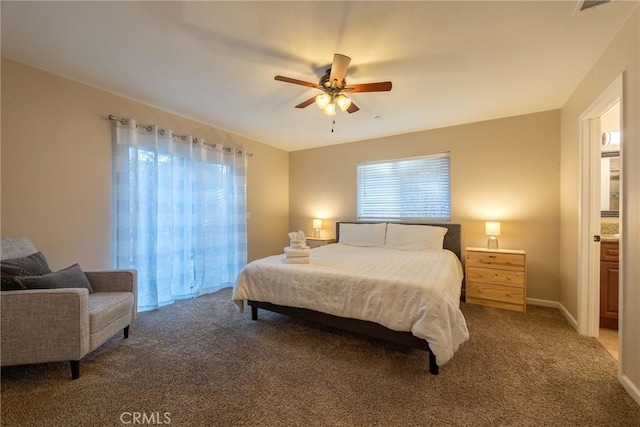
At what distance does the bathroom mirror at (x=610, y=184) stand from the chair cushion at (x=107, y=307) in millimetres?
5172

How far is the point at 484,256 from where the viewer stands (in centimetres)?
324

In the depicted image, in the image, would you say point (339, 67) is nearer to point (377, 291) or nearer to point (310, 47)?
point (310, 47)

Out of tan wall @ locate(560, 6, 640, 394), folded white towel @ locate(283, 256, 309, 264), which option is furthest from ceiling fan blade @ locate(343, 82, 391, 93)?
folded white towel @ locate(283, 256, 309, 264)

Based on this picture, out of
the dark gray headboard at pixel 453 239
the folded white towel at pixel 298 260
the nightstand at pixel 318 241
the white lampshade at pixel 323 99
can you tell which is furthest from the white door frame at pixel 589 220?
the nightstand at pixel 318 241

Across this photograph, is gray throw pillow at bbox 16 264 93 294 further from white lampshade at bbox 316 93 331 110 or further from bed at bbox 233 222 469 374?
white lampshade at bbox 316 93 331 110

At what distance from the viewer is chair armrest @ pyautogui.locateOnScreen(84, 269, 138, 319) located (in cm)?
234

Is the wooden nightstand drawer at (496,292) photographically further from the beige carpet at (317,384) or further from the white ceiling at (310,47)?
the white ceiling at (310,47)

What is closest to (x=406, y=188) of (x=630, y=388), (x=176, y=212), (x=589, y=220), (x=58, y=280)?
(x=589, y=220)

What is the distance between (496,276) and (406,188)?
5.91 feet

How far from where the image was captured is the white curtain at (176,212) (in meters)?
2.92

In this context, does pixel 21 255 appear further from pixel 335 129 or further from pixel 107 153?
pixel 335 129

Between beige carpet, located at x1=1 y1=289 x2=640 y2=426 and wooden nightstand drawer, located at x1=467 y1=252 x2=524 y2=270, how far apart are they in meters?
0.78

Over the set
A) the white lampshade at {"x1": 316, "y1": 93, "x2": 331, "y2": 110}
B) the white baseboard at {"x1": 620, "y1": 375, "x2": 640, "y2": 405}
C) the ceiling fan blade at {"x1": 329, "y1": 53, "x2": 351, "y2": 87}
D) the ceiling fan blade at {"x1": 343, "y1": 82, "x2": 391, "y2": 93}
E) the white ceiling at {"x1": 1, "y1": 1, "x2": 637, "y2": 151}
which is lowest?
the white baseboard at {"x1": 620, "y1": 375, "x2": 640, "y2": 405}

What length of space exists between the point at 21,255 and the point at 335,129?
12.1 feet
